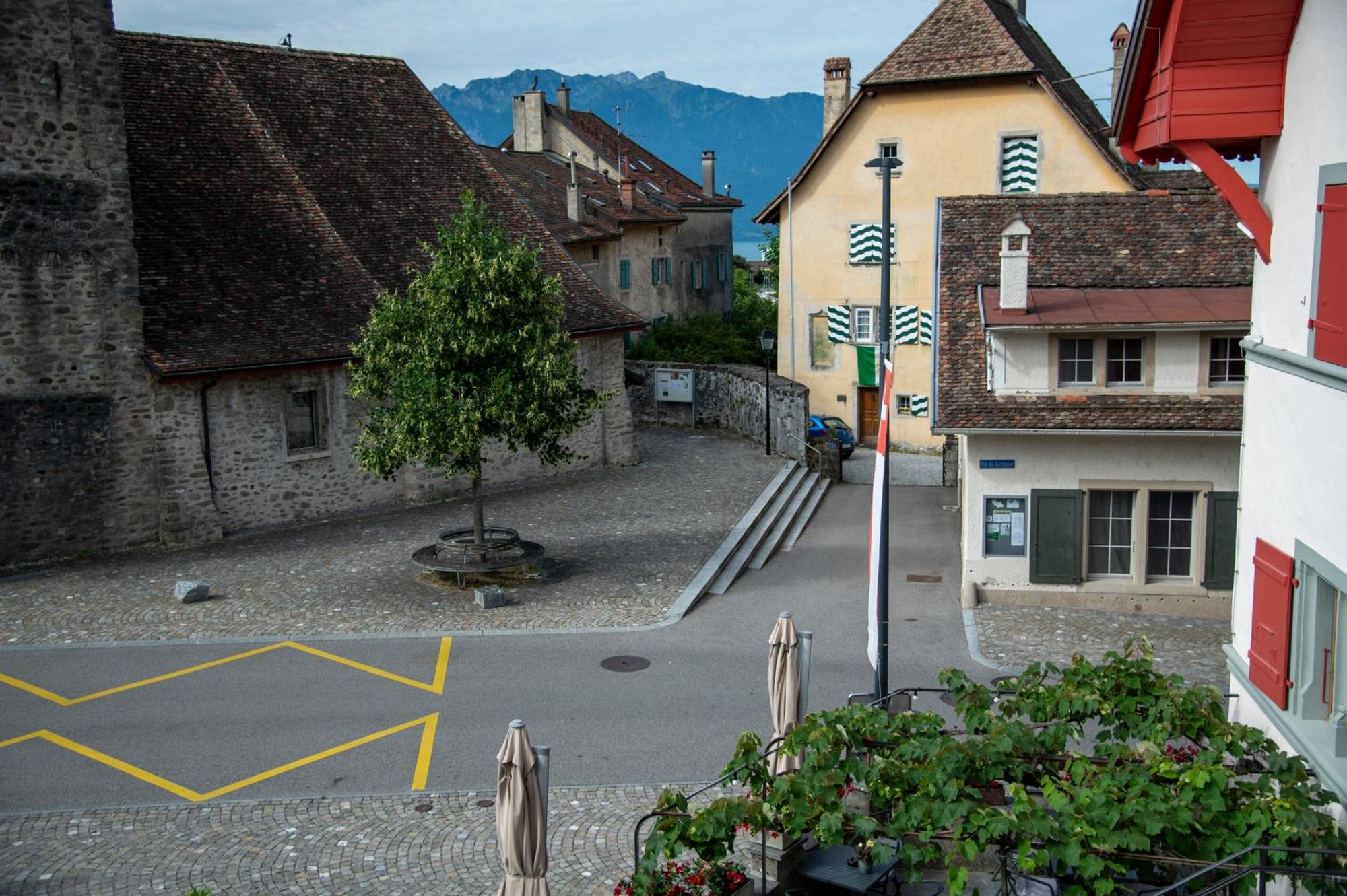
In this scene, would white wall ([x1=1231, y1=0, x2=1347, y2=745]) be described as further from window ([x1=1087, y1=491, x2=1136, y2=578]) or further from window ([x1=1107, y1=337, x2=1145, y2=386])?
window ([x1=1107, y1=337, x2=1145, y2=386])

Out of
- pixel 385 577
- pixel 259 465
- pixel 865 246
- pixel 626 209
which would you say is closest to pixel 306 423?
pixel 259 465

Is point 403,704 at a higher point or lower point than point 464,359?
lower

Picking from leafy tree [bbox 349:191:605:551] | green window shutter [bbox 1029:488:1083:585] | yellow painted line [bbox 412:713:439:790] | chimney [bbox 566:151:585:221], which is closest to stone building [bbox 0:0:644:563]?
leafy tree [bbox 349:191:605:551]

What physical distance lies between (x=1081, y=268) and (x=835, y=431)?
39.4 feet

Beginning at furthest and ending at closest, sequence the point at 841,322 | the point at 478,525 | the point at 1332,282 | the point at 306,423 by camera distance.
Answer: the point at 841,322 < the point at 306,423 < the point at 478,525 < the point at 1332,282

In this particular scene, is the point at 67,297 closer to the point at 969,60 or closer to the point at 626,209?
the point at 969,60

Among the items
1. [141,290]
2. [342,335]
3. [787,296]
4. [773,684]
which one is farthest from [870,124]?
[773,684]

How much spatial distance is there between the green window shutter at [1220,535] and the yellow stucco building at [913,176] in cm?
1583

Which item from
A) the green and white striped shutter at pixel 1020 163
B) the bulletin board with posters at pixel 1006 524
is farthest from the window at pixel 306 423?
the green and white striped shutter at pixel 1020 163

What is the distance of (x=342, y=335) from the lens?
24734 millimetres

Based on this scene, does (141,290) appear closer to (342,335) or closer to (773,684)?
(342,335)

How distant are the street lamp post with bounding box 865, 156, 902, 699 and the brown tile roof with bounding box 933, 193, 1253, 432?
216 inches

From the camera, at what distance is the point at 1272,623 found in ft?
32.1

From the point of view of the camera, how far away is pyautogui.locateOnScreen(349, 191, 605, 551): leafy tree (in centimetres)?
1942
